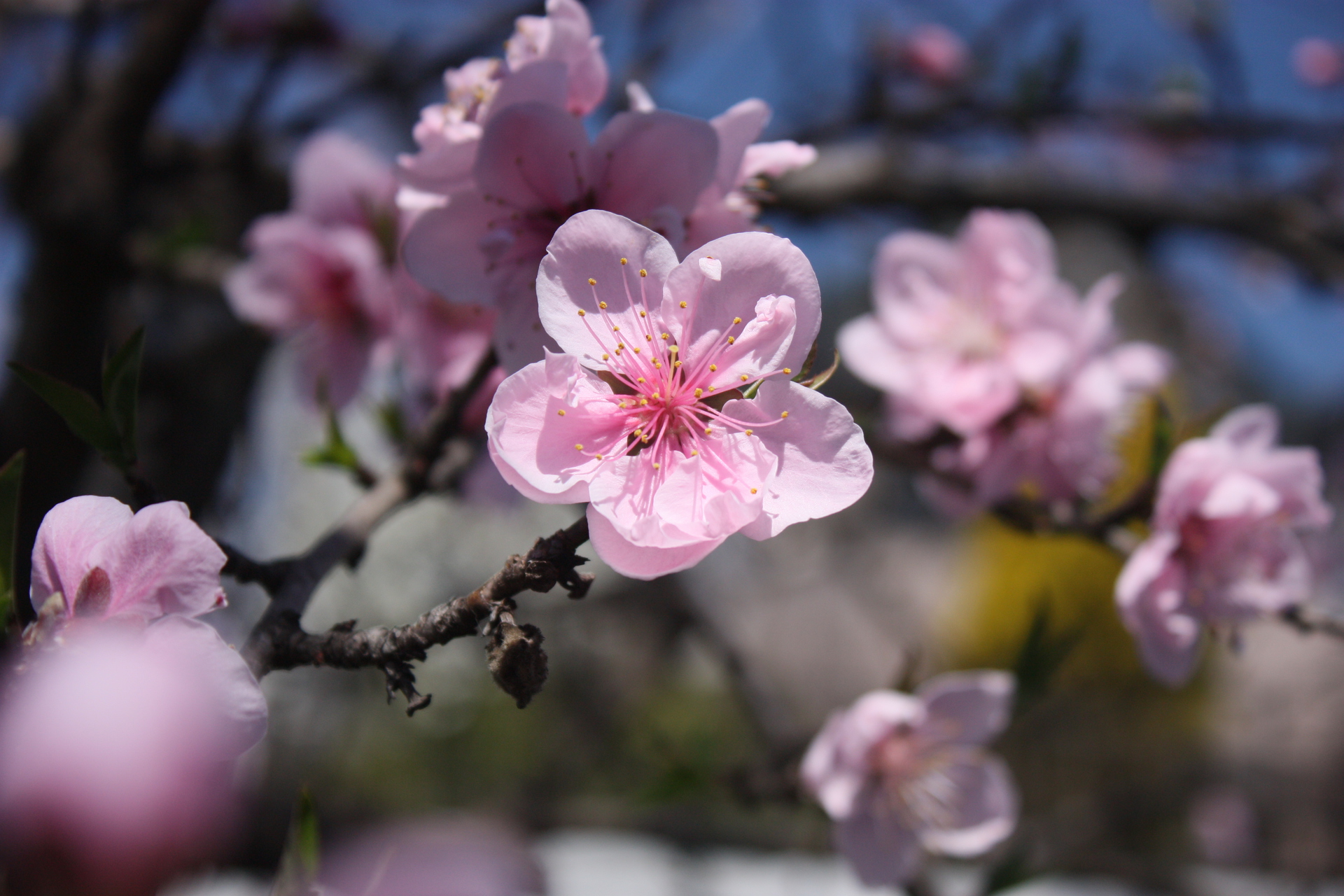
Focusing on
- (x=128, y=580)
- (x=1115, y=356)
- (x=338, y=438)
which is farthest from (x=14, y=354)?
(x=1115, y=356)

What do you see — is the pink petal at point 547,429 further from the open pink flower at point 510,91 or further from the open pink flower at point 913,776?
the open pink flower at point 913,776

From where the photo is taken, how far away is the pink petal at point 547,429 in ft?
1.87

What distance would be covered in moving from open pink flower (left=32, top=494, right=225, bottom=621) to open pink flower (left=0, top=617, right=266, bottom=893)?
6.4 inches

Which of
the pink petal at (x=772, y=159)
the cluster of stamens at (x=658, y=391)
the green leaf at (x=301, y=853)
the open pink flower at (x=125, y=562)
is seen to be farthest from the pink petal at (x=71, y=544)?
the pink petal at (x=772, y=159)

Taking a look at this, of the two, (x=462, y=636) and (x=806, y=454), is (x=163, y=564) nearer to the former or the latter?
(x=462, y=636)

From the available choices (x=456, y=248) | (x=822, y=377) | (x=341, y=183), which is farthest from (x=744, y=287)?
(x=341, y=183)

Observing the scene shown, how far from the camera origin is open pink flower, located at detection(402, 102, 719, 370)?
682mm

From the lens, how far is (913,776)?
122cm

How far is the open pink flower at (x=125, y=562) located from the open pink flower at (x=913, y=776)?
2.88 feet

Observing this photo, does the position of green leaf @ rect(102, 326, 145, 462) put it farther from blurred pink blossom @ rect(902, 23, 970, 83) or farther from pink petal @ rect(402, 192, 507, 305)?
blurred pink blossom @ rect(902, 23, 970, 83)

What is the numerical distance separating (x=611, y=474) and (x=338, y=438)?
1.87ft

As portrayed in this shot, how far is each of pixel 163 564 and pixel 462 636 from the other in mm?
203

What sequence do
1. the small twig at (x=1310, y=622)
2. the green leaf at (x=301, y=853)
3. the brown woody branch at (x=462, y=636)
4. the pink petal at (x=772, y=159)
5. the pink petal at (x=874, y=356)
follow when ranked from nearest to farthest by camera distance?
the brown woody branch at (x=462, y=636), the green leaf at (x=301, y=853), the pink petal at (x=772, y=159), the small twig at (x=1310, y=622), the pink petal at (x=874, y=356)

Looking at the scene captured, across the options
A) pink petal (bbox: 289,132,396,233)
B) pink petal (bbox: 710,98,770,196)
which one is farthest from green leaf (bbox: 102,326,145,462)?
pink petal (bbox: 289,132,396,233)
